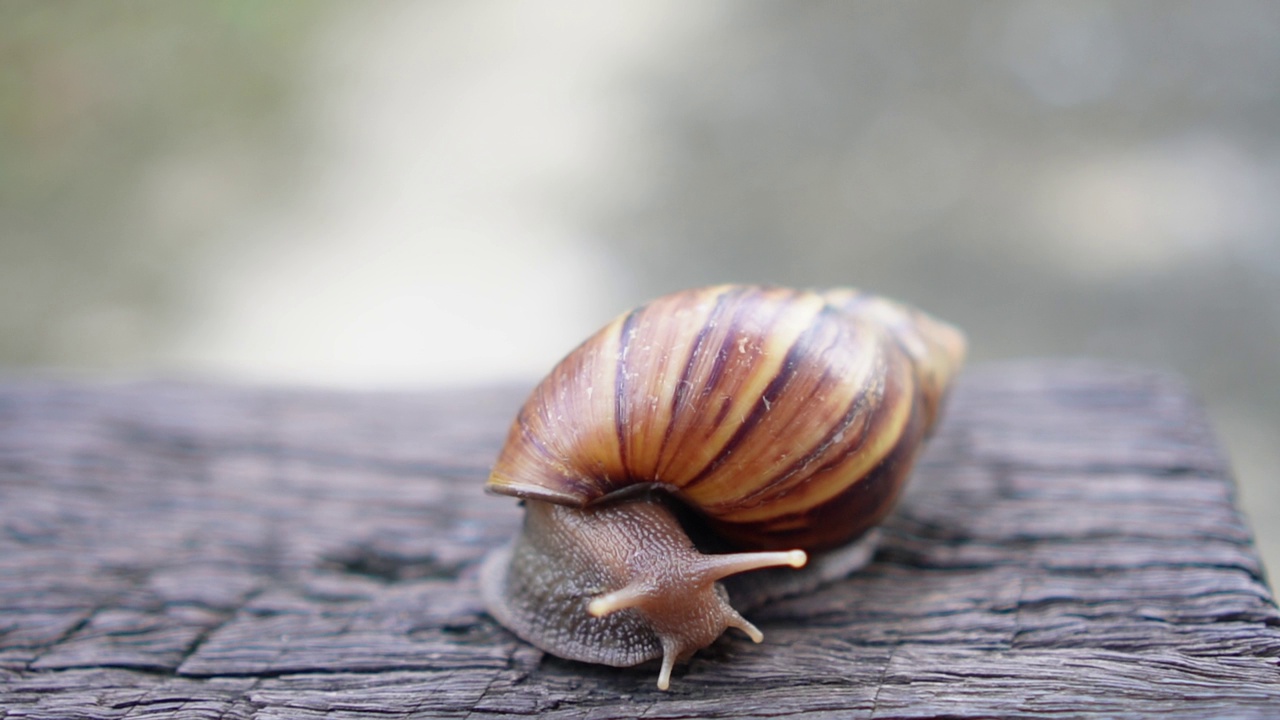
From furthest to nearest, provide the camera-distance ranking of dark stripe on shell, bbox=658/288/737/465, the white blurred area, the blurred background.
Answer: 1. the white blurred area
2. the blurred background
3. dark stripe on shell, bbox=658/288/737/465

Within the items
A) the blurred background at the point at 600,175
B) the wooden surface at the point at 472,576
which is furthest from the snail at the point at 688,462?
the blurred background at the point at 600,175

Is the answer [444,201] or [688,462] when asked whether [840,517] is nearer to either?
[688,462]

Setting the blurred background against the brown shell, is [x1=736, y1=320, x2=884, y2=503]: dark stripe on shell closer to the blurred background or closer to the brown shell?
the brown shell

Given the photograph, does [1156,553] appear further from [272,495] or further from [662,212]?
[662,212]

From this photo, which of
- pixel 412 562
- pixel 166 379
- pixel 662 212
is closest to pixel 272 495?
pixel 412 562

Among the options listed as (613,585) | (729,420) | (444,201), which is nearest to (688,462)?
(729,420)

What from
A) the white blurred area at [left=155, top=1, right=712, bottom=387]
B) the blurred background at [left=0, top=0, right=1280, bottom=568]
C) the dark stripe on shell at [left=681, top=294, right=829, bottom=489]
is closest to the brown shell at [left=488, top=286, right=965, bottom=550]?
the dark stripe on shell at [left=681, top=294, right=829, bottom=489]
